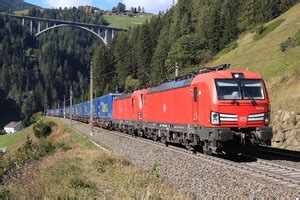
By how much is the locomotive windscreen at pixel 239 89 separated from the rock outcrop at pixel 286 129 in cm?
801

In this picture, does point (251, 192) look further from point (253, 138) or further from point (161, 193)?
point (253, 138)

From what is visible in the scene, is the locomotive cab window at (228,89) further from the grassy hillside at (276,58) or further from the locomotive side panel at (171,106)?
the grassy hillside at (276,58)

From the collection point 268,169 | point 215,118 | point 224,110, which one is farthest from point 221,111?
point 268,169

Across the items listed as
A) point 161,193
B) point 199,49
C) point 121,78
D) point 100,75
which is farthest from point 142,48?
point 161,193

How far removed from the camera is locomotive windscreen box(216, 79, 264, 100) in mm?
17750

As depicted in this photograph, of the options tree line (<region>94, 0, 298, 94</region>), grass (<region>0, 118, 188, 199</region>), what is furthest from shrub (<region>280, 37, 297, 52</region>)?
grass (<region>0, 118, 188, 199</region>)

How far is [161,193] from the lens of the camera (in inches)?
415

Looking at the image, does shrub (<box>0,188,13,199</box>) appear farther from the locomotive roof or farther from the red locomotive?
the locomotive roof

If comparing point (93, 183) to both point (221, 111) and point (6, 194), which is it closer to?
point (6, 194)

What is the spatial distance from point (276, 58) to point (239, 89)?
34928mm

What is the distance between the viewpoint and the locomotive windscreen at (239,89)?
17.8 m

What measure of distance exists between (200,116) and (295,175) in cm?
581

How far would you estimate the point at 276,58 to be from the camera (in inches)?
2013

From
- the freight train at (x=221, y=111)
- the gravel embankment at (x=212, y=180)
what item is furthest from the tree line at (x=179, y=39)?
the gravel embankment at (x=212, y=180)
